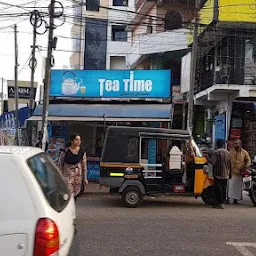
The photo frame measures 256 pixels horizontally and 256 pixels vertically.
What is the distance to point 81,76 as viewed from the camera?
1877 centimetres

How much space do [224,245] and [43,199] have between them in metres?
4.51

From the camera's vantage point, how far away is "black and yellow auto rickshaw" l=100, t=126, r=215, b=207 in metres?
11.4

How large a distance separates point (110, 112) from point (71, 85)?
7.84 feet

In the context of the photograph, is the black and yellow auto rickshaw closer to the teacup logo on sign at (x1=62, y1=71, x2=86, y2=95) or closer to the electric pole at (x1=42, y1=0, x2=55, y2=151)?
the electric pole at (x1=42, y1=0, x2=55, y2=151)

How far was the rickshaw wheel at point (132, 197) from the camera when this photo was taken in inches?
446

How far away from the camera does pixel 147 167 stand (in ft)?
37.7

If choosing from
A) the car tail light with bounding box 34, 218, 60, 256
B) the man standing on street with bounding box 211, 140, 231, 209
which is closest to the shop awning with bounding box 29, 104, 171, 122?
the man standing on street with bounding box 211, 140, 231, 209

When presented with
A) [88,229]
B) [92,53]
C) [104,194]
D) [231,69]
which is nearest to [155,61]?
[231,69]

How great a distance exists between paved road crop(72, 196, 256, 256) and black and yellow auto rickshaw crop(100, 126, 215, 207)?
0.43 m

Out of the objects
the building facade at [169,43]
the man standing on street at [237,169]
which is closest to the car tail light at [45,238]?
the man standing on street at [237,169]

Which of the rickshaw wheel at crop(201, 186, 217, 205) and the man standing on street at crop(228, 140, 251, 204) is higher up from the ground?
the man standing on street at crop(228, 140, 251, 204)

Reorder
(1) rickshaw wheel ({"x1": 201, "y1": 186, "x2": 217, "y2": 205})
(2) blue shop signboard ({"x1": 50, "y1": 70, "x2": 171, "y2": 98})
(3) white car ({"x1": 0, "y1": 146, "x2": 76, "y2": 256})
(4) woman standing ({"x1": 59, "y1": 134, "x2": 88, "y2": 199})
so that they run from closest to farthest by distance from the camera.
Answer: (3) white car ({"x1": 0, "y1": 146, "x2": 76, "y2": 256})
(4) woman standing ({"x1": 59, "y1": 134, "x2": 88, "y2": 199})
(1) rickshaw wheel ({"x1": 201, "y1": 186, "x2": 217, "y2": 205})
(2) blue shop signboard ({"x1": 50, "y1": 70, "x2": 171, "y2": 98})

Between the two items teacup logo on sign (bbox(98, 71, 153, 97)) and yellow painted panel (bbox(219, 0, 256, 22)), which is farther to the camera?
yellow painted panel (bbox(219, 0, 256, 22))

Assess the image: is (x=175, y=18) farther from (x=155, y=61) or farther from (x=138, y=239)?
(x=138, y=239)
